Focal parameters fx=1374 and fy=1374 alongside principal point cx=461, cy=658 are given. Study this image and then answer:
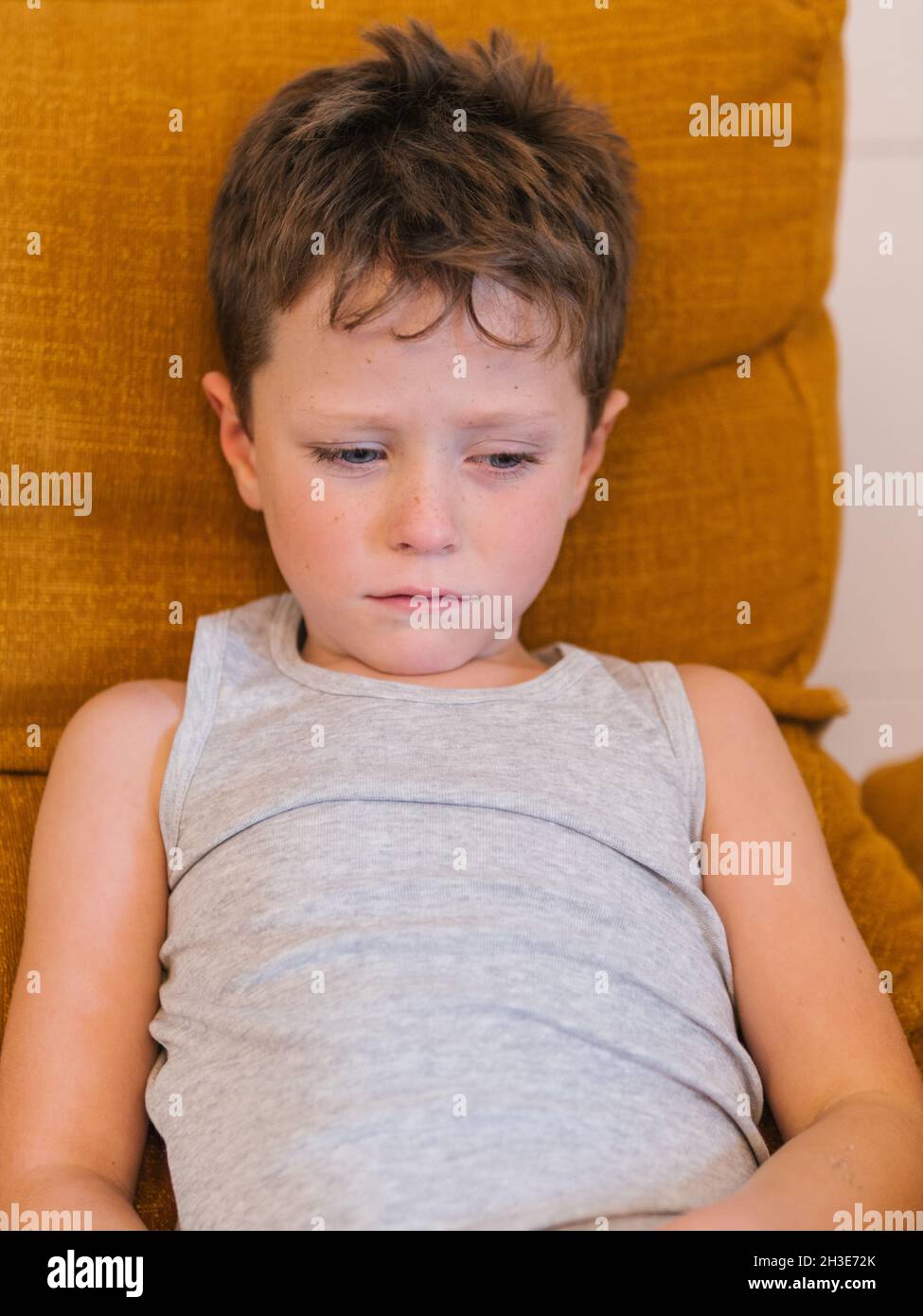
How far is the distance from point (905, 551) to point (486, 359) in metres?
0.69

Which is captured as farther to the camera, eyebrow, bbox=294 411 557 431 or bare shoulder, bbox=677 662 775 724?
bare shoulder, bbox=677 662 775 724

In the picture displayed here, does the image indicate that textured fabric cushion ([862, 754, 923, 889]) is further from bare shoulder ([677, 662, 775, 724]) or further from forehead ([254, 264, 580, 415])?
Result: forehead ([254, 264, 580, 415])

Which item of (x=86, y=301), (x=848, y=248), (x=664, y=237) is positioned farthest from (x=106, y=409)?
(x=848, y=248)

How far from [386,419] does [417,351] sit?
0.17 ft

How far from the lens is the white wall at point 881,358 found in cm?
141

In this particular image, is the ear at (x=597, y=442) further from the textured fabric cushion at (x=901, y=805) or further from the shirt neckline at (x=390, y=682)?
the textured fabric cushion at (x=901, y=805)

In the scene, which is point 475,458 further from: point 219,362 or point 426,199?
point 219,362

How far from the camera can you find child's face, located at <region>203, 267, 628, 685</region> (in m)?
0.94

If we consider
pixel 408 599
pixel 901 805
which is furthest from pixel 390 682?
pixel 901 805

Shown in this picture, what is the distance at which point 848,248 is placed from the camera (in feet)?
4.73

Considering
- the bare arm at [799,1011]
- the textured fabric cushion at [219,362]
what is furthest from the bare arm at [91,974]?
Answer: the bare arm at [799,1011]

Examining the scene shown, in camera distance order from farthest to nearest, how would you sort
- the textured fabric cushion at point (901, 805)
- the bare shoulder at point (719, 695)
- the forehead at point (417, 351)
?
the textured fabric cushion at point (901, 805), the bare shoulder at point (719, 695), the forehead at point (417, 351)

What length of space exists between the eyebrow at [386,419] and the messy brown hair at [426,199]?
0.16ft

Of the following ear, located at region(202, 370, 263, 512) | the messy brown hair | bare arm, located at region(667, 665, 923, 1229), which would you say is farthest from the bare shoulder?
ear, located at region(202, 370, 263, 512)
